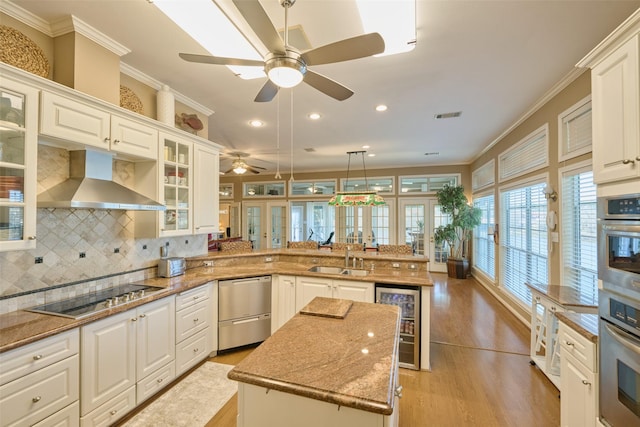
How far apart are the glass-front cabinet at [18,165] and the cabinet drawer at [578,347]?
347 centimetres

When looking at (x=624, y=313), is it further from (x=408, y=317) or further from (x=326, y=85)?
(x=326, y=85)

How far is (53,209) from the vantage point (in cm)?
212

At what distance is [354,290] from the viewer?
3051 mm

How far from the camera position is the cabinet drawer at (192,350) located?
2633 mm

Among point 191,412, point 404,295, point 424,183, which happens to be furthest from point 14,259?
point 424,183

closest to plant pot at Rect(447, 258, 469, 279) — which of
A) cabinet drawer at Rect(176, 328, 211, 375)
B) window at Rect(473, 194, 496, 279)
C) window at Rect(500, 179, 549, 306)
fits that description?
window at Rect(473, 194, 496, 279)

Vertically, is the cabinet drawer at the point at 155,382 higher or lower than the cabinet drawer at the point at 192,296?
lower

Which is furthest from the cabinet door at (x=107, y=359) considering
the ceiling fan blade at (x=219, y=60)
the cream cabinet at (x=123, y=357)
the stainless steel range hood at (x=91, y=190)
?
the ceiling fan blade at (x=219, y=60)

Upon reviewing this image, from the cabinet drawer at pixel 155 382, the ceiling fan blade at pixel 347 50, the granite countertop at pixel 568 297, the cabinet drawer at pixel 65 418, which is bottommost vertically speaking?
the cabinet drawer at pixel 155 382

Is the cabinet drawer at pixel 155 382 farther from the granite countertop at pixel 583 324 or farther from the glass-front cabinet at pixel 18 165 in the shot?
the granite countertop at pixel 583 324

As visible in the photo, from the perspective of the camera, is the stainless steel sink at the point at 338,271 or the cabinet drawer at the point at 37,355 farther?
the stainless steel sink at the point at 338,271

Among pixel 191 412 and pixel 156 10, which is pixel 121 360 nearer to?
pixel 191 412

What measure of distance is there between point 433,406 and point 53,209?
3480mm

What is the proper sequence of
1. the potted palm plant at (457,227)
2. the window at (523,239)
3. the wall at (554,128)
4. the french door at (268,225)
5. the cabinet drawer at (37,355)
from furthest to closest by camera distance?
the french door at (268,225)
the potted palm plant at (457,227)
the window at (523,239)
the wall at (554,128)
the cabinet drawer at (37,355)
